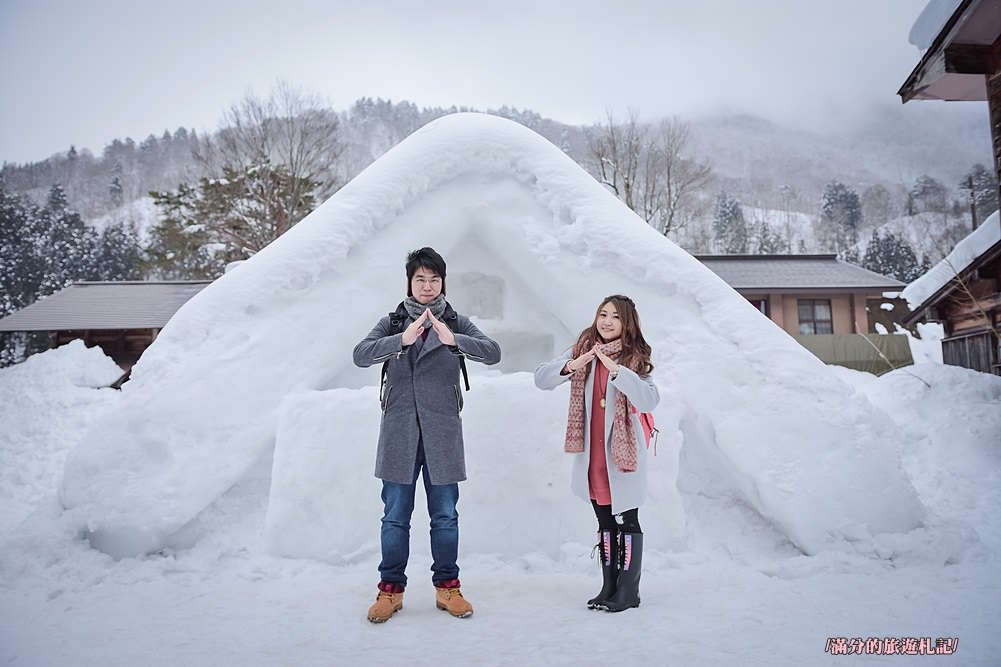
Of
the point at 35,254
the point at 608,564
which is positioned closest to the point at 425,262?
the point at 608,564

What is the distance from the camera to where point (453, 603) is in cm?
234

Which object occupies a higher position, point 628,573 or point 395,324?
point 395,324

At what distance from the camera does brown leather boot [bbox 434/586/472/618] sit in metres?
2.31

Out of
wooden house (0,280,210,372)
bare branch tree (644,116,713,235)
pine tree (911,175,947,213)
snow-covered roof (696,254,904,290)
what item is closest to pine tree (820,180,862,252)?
pine tree (911,175,947,213)

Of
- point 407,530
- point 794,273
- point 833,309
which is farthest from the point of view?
Answer: point 794,273

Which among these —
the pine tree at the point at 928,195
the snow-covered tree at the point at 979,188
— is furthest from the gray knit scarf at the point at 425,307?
the pine tree at the point at 928,195

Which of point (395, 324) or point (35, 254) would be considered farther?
point (35, 254)

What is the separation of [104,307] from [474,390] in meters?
12.5

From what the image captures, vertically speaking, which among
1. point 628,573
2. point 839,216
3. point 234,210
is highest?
point 839,216

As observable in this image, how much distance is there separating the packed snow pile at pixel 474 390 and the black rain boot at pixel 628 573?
0.91 m

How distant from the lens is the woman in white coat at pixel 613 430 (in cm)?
238

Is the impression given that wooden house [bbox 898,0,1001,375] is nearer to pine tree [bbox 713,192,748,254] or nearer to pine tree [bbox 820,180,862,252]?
pine tree [bbox 713,192,748,254]

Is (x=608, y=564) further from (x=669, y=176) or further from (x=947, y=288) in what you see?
(x=669, y=176)

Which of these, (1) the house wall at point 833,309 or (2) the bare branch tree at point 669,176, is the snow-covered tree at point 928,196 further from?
(2) the bare branch tree at point 669,176
